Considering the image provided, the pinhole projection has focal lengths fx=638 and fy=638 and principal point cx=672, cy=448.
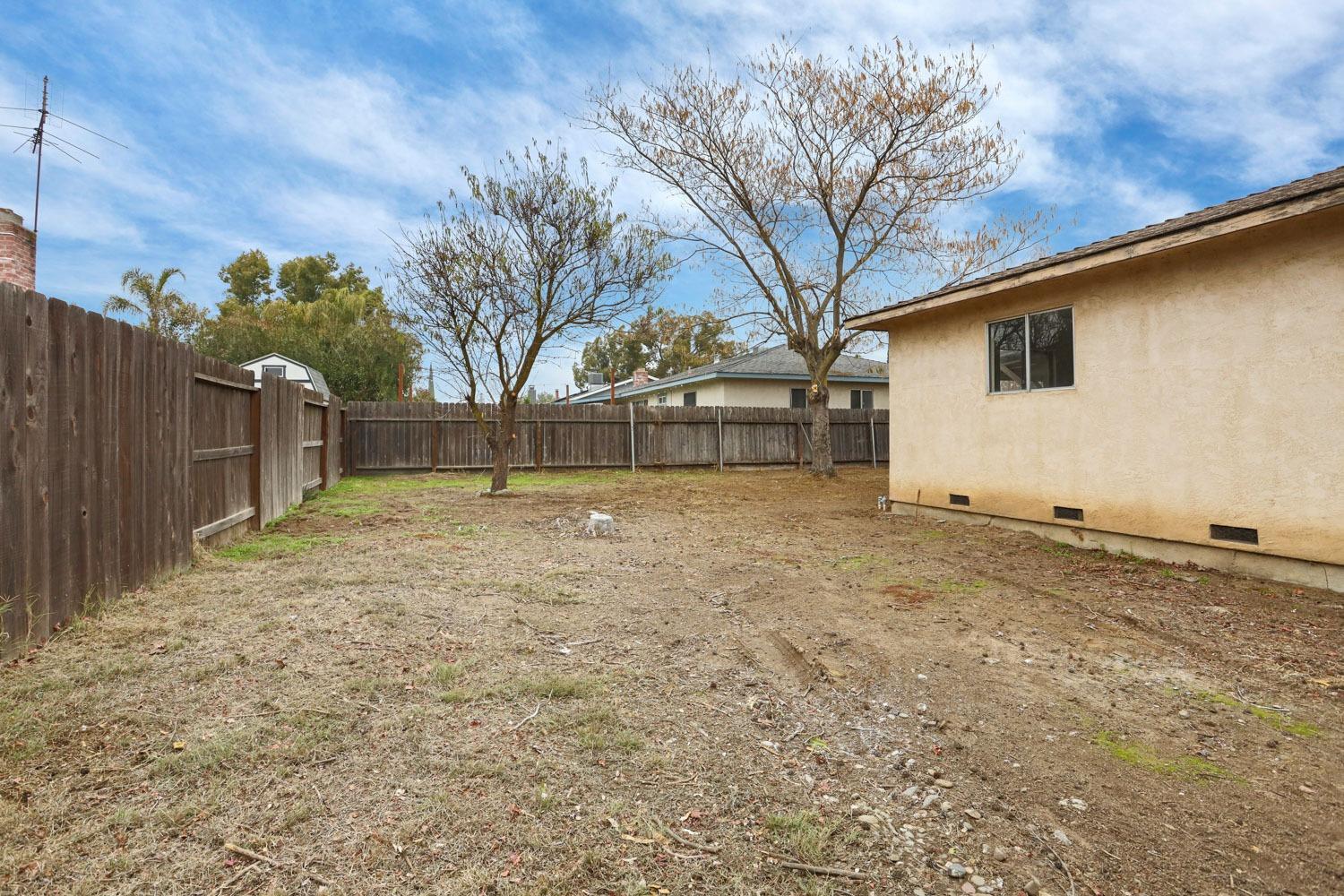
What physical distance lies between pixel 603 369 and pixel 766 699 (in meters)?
51.0

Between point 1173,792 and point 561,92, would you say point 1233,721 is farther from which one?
point 561,92

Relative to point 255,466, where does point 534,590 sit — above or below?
below

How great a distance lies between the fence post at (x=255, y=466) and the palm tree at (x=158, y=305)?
2720 cm

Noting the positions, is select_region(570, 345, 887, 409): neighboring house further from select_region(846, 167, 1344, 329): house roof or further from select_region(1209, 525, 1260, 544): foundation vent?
select_region(1209, 525, 1260, 544): foundation vent

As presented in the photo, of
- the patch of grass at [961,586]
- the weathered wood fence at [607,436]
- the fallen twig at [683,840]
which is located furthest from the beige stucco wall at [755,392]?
the fallen twig at [683,840]

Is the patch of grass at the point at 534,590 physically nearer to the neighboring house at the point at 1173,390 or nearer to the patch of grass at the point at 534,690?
the patch of grass at the point at 534,690

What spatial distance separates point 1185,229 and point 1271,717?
4.21m

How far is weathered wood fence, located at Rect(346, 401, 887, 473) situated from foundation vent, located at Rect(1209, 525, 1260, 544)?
1339 centimetres

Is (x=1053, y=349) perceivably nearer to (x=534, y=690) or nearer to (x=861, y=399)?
(x=534, y=690)

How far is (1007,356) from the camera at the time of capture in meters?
7.59

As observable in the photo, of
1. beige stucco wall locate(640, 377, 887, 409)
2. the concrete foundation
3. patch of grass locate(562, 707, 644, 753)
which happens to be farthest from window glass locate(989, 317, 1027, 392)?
beige stucco wall locate(640, 377, 887, 409)

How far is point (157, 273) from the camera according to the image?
2911 centimetres

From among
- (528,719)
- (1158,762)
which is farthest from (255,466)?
(1158,762)

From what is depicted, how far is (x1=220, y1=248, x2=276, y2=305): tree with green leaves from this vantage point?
39844 mm
